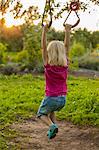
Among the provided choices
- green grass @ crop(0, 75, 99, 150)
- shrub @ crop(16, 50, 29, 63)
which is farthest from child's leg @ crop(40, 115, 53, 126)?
shrub @ crop(16, 50, 29, 63)

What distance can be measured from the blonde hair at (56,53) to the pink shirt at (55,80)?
97mm

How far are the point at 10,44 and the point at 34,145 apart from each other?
32696 mm

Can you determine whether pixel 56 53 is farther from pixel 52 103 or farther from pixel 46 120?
pixel 46 120

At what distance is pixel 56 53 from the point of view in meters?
6.67

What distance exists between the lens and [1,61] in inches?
1115

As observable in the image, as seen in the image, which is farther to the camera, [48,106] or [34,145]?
[34,145]

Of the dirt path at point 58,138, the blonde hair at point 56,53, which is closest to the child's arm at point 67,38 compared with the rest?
the blonde hair at point 56,53

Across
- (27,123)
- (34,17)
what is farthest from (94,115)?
(34,17)

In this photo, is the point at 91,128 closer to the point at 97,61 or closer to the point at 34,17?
the point at 34,17

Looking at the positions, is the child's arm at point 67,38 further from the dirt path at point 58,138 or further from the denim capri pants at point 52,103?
the dirt path at point 58,138

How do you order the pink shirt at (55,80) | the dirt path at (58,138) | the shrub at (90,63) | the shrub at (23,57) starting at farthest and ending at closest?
the shrub at (90,63)
the shrub at (23,57)
the dirt path at (58,138)
the pink shirt at (55,80)

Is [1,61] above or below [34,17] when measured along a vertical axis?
below

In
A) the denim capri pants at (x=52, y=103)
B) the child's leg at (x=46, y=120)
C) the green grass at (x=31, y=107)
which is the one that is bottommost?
the green grass at (x=31, y=107)

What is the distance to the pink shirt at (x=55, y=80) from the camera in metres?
6.79
